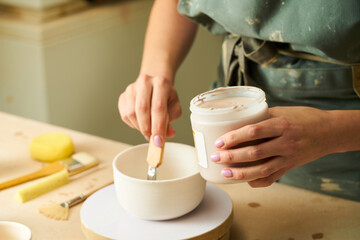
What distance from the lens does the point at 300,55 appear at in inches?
42.2

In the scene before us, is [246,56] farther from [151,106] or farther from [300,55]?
[151,106]

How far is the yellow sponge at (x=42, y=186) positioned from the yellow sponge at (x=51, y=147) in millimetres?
81

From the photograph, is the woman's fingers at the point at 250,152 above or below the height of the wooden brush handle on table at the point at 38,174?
above

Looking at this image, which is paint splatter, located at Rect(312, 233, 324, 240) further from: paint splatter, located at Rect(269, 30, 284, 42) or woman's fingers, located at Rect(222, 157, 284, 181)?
paint splatter, located at Rect(269, 30, 284, 42)

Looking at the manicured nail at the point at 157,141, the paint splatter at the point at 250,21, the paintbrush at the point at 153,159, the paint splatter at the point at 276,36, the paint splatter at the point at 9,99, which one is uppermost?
the paint splatter at the point at 250,21

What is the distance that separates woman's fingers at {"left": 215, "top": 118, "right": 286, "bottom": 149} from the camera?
729mm

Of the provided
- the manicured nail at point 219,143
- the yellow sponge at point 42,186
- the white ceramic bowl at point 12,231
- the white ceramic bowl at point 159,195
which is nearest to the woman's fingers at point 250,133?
the manicured nail at point 219,143

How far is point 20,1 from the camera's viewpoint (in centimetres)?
208

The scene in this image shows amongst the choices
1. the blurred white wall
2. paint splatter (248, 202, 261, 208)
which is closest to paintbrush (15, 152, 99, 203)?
paint splatter (248, 202, 261, 208)

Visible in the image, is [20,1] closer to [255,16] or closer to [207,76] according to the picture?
[207,76]

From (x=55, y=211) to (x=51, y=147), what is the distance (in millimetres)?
234

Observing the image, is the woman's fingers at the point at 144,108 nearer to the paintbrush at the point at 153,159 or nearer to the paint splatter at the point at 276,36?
the paintbrush at the point at 153,159

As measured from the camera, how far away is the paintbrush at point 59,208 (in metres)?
0.93

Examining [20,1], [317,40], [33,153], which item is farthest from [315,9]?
[20,1]
